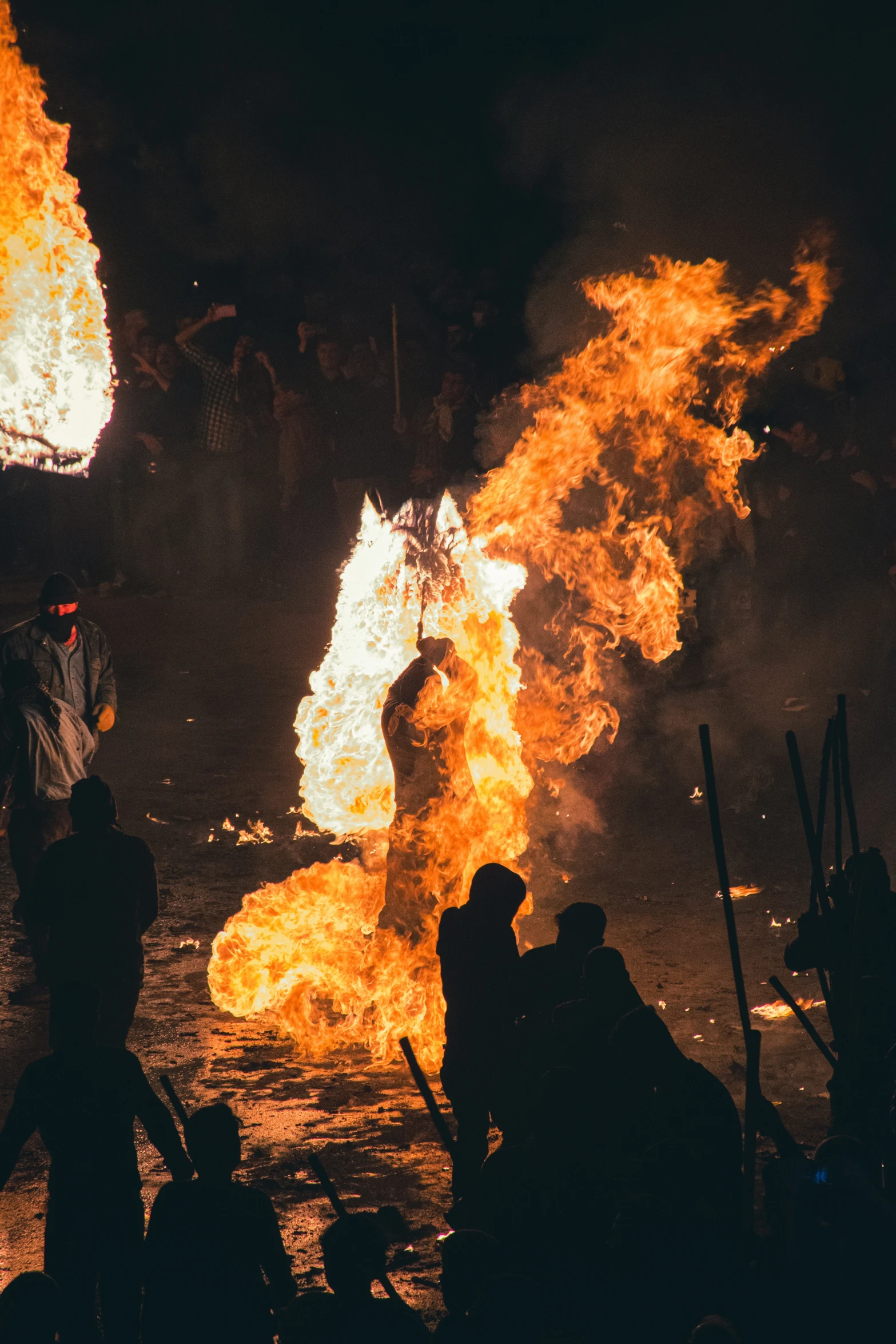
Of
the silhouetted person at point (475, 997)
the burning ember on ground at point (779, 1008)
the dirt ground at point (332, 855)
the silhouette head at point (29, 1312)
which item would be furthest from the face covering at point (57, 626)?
the silhouette head at point (29, 1312)

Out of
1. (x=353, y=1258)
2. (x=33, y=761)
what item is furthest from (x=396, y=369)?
(x=353, y=1258)

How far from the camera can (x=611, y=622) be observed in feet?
29.1

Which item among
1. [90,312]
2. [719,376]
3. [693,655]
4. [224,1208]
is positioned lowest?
[224,1208]

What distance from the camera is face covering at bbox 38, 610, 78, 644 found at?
25.5 ft

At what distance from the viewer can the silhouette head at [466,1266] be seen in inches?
129

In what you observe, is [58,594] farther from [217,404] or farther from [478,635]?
[217,404]

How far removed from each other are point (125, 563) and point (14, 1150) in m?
14.7

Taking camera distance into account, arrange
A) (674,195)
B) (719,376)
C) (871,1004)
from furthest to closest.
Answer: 1. (719,376)
2. (674,195)
3. (871,1004)

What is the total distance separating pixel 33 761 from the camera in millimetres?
7539

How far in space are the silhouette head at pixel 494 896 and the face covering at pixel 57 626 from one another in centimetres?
372

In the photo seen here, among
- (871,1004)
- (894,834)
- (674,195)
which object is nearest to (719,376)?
(674,195)

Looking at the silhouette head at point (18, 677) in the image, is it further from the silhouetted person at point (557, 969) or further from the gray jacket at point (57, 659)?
the silhouetted person at point (557, 969)

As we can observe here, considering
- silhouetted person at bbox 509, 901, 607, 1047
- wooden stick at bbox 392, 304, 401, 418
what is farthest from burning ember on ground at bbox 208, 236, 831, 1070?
wooden stick at bbox 392, 304, 401, 418

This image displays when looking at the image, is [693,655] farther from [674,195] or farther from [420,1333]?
[420,1333]
